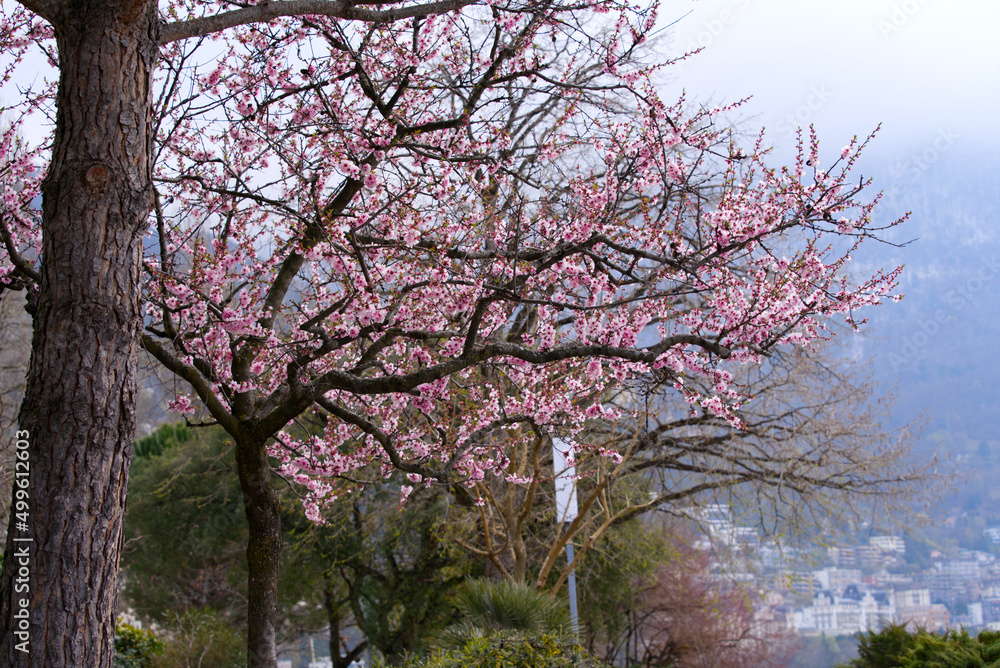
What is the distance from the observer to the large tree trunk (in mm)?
2582

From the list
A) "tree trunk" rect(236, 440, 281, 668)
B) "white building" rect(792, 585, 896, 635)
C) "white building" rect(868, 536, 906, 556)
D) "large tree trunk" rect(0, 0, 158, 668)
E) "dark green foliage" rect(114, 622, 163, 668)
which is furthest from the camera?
"white building" rect(792, 585, 896, 635)

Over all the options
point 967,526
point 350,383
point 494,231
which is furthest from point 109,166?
point 967,526

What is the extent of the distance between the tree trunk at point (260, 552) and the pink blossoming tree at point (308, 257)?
0.05ft

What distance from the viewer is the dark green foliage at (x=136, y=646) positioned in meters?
8.93

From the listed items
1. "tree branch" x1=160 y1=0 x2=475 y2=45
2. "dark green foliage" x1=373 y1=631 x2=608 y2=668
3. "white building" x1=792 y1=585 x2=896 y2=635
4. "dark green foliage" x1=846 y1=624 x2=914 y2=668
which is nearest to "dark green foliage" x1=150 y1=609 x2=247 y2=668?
"dark green foliage" x1=373 y1=631 x2=608 y2=668

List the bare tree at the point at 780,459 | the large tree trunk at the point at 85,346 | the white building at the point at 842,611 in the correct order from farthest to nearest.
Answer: the white building at the point at 842,611
the bare tree at the point at 780,459
the large tree trunk at the point at 85,346

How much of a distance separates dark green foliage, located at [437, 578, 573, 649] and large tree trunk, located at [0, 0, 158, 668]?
3.18m

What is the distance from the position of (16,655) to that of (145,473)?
1124 centimetres

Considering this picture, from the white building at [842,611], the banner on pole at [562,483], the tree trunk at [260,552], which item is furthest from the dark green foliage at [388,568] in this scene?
the white building at [842,611]

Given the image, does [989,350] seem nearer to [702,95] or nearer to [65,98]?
[702,95]

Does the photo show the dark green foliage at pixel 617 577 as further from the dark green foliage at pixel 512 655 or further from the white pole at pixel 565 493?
the dark green foliage at pixel 512 655

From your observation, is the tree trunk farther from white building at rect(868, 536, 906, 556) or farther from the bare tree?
white building at rect(868, 536, 906, 556)

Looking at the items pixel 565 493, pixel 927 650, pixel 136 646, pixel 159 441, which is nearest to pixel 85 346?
pixel 565 493

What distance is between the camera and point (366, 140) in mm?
4324
